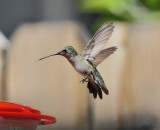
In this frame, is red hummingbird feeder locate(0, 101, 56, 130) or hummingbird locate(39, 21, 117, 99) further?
hummingbird locate(39, 21, 117, 99)

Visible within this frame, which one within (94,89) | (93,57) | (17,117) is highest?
(93,57)

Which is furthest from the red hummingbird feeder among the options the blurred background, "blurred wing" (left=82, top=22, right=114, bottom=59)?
the blurred background

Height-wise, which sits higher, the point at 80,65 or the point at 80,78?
the point at 80,78

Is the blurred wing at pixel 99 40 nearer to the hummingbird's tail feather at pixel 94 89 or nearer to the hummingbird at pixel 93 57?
the hummingbird at pixel 93 57

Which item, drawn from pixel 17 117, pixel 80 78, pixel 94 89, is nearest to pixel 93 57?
pixel 94 89

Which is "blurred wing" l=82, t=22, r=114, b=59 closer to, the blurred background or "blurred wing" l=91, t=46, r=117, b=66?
"blurred wing" l=91, t=46, r=117, b=66

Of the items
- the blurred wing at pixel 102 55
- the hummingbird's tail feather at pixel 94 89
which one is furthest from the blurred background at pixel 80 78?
the hummingbird's tail feather at pixel 94 89

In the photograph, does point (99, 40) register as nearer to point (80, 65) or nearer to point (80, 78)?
point (80, 65)
